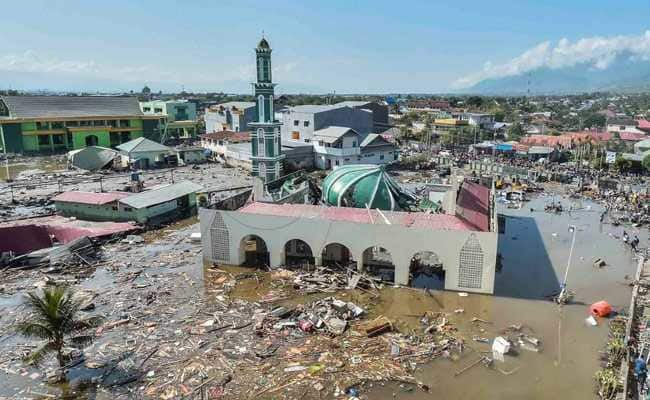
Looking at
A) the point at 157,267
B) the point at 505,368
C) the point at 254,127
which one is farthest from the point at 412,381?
the point at 254,127

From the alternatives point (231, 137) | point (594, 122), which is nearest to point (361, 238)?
point (231, 137)

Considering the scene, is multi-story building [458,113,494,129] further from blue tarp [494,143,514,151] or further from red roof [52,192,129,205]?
red roof [52,192,129,205]

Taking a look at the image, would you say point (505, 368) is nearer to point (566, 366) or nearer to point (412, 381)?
point (566, 366)

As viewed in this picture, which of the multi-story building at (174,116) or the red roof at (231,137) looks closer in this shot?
the red roof at (231,137)

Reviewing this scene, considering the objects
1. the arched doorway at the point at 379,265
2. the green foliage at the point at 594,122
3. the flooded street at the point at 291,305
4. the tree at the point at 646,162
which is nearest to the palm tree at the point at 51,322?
the flooded street at the point at 291,305

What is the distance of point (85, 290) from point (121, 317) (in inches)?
142

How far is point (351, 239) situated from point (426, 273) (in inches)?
169

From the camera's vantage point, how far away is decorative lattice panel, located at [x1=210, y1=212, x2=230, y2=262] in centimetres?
2273

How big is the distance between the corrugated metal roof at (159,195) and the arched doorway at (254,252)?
820 cm

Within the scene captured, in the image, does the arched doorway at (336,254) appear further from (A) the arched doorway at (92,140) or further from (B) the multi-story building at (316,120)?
(A) the arched doorway at (92,140)

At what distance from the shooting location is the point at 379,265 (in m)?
22.4

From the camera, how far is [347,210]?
23.5 meters

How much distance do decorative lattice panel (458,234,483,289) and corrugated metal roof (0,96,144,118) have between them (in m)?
55.1

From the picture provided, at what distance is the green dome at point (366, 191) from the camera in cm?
2531
